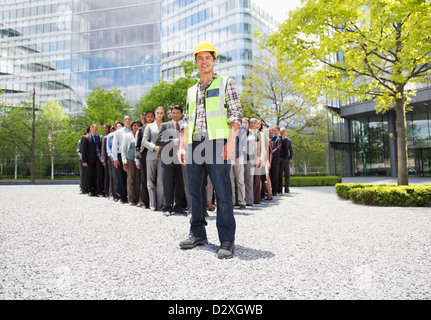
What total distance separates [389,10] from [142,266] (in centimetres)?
913

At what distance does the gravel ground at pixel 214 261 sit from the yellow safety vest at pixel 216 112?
138 centimetres

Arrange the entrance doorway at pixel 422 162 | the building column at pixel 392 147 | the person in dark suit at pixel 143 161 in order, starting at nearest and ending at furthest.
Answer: the person in dark suit at pixel 143 161, the entrance doorway at pixel 422 162, the building column at pixel 392 147

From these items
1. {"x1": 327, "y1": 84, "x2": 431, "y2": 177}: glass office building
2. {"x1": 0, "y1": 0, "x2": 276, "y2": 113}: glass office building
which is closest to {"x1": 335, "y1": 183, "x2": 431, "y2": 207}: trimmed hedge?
{"x1": 327, "y1": 84, "x2": 431, "y2": 177}: glass office building

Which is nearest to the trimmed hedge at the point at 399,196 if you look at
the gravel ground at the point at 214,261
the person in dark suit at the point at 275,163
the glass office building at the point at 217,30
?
the gravel ground at the point at 214,261

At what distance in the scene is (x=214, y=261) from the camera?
3.09m

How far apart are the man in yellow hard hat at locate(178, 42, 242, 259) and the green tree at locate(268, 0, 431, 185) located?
708 centimetres

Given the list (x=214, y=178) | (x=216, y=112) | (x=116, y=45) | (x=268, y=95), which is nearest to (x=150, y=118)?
(x=216, y=112)

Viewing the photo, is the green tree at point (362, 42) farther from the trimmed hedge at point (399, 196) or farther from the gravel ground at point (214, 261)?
the gravel ground at point (214, 261)

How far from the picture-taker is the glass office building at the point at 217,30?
4341 centimetres

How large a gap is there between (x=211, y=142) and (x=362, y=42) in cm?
834

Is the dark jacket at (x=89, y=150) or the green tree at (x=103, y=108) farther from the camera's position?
the green tree at (x=103, y=108)

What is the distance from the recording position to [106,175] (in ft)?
35.2

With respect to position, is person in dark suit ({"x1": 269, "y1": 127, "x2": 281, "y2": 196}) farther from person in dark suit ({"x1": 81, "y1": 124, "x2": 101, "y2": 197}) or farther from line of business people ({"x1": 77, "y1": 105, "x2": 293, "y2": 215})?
person in dark suit ({"x1": 81, "y1": 124, "x2": 101, "y2": 197})

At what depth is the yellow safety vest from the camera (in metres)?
3.40
